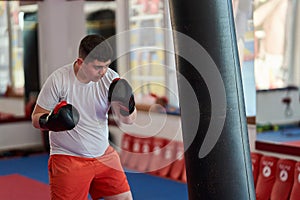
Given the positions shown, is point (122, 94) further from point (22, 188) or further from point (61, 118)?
point (22, 188)

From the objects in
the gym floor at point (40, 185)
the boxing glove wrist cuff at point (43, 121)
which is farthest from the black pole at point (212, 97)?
the gym floor at point (40, 185)

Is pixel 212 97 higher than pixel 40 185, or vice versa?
pixel 212 97

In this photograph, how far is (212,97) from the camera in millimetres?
2402

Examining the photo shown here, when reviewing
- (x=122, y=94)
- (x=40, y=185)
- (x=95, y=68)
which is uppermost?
(x=95, y=68)

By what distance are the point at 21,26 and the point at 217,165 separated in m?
6.02

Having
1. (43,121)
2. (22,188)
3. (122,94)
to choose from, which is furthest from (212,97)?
(22,188)

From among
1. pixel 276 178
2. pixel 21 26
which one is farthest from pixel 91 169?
pixel 21 26

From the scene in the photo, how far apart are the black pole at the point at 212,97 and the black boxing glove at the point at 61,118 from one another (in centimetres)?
76

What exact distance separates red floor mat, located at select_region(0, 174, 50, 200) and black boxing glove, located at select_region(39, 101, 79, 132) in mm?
2277

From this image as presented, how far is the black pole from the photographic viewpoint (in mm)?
2361

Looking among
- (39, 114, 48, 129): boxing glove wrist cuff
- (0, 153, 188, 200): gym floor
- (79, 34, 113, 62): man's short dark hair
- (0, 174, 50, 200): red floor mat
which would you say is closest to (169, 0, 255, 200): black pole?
(79, 34, 113, 62): man's short dark hair

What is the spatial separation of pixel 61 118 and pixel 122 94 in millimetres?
431

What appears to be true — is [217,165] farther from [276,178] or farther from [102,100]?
[276,178]

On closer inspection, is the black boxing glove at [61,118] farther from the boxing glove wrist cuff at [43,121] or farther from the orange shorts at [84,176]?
the orange shorts at [84,176]
